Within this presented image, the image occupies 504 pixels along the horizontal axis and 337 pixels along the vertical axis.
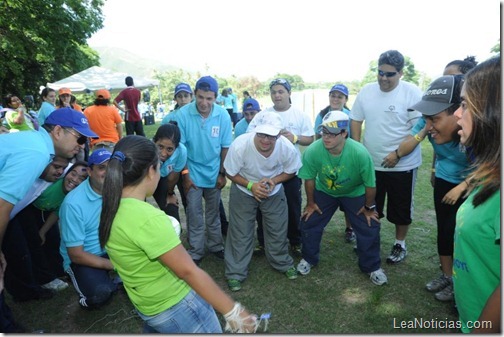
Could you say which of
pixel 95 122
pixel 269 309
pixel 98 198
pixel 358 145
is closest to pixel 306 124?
pixel 358 145

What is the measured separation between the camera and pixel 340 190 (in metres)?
3.36

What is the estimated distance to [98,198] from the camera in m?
2.84

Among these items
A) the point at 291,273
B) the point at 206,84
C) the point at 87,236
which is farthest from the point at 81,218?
the point at 291,273

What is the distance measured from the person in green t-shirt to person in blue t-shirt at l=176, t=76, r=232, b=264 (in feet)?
8.91

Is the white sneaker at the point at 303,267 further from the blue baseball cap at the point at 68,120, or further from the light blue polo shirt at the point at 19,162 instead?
the light blue polo shirt at the point at 19,162

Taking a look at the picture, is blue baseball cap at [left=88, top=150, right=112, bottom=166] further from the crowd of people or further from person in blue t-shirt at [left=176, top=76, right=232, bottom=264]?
person in blue t-shirt at [left=176, top=76, right=232, bottom=264]

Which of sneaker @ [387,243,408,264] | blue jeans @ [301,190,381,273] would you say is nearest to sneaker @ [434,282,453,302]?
blue jeans @ [301,190,381,273]

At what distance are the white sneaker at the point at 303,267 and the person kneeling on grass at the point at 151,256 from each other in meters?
1.84

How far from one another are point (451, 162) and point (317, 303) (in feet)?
5.42

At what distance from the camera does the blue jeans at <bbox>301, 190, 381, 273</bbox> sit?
131 inches

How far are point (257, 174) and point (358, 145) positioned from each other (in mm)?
977

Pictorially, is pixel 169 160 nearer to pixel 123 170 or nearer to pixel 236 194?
pixel 236 194

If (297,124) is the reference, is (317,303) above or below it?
below

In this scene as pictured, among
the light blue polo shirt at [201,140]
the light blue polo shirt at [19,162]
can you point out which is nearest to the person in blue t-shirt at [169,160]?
the light blue polo shirt at [201,140]
